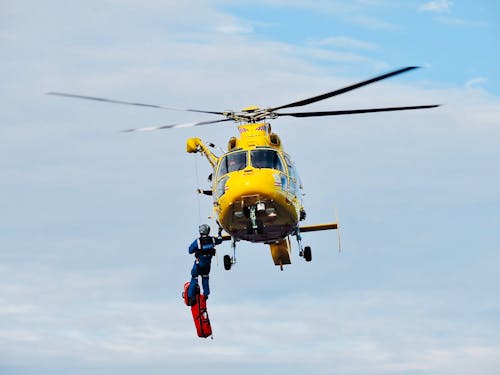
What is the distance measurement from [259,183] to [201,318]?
19.8 feet

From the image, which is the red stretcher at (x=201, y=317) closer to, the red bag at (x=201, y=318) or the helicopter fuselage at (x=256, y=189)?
the red bag at (x=201, y=318)

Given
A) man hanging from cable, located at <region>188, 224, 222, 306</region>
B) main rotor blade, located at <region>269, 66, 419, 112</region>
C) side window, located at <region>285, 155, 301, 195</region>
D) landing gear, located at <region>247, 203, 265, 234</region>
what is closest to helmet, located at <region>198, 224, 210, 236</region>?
man hanging from cable, located at <region>188, 224, 222, 306</region>

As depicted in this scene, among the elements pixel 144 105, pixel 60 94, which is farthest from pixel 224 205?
pixel 60 94

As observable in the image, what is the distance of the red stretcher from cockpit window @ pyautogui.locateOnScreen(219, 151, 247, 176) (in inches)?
186

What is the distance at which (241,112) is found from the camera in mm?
37875

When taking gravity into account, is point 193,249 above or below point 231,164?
below

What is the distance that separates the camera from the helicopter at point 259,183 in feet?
110

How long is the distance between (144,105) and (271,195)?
17.3ft

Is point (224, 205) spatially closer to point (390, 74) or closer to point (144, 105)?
point (144, 105)

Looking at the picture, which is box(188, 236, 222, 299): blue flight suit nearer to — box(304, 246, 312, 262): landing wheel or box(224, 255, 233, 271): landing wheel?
box(224, 255, 233, 271): landing wheel

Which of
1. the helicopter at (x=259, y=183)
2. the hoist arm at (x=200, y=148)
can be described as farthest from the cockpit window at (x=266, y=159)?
the hoist arm at (x=200, y=148)

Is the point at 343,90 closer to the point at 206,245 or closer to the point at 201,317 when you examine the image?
the point at 206,245

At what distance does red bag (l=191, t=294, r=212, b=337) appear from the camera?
3612 cm

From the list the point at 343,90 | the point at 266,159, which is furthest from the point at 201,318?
the point at 343,90
